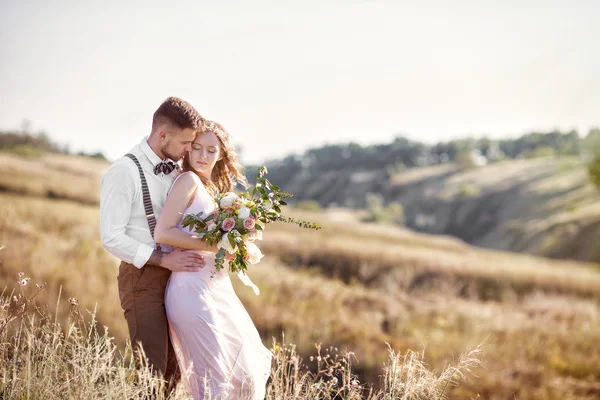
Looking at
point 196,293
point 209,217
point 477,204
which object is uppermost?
point 209,217

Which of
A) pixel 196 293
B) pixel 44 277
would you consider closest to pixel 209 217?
pixel 196 293

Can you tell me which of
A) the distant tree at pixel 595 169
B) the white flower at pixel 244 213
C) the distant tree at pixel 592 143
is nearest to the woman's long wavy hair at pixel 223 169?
the white flower at pixel 244 213

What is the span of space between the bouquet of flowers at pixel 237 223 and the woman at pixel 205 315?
12 centimetres

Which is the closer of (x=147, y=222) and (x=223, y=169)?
(x=147, y=222)

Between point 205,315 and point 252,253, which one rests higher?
point 252,253

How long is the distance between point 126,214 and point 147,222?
207 mm

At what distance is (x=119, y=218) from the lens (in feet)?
12.9

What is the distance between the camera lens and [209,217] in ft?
13.2

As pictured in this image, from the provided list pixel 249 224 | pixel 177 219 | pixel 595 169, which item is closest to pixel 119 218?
pixel 177 219

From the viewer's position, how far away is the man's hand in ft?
13.0

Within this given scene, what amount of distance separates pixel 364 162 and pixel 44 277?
456 feet

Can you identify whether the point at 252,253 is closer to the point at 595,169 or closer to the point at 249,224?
the point at 249,224

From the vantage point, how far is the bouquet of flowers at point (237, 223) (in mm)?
3920

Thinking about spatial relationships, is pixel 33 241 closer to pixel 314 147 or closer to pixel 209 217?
pixel 209 217
